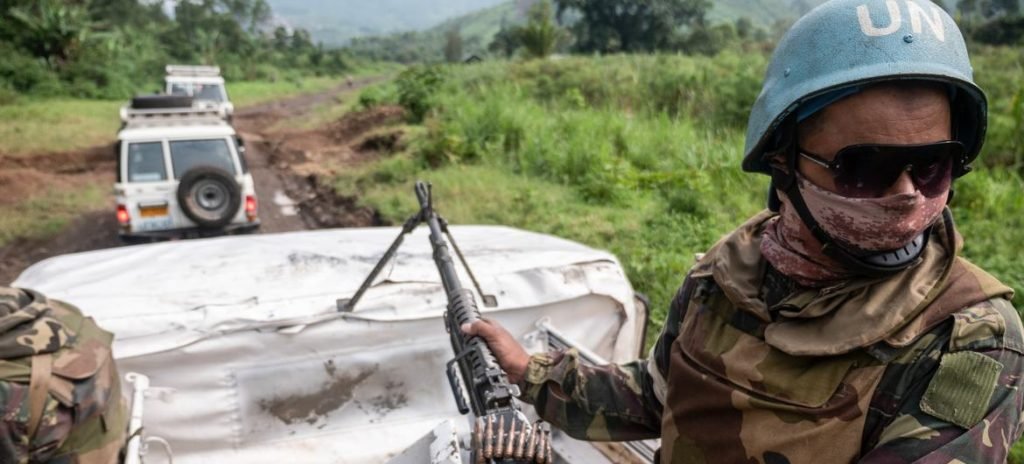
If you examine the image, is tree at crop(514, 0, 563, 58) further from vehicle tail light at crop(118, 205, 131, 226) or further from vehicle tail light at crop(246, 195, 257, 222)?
vehicle tail light at crop(118, 205, 131, 226)

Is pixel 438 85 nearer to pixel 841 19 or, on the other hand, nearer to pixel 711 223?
pixel 711 223

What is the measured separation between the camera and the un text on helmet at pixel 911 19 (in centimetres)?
127

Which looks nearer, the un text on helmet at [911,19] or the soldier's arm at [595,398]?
the un text on helmet at [911,19]

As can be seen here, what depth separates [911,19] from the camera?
129 cm

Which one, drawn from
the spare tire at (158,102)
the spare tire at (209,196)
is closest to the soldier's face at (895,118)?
the spare tire at (209,196)

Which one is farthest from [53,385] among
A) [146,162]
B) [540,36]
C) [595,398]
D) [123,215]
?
[540,36]

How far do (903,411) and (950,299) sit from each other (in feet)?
0.71

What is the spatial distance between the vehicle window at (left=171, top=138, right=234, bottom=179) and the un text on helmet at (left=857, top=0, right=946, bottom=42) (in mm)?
7183

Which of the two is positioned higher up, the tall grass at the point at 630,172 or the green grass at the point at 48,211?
the tall grass at the point at 630,172

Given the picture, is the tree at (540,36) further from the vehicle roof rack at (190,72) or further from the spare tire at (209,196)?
the spare tire at (209,196)

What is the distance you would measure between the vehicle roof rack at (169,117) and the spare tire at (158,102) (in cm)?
121

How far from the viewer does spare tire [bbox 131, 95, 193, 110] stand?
31.0ft

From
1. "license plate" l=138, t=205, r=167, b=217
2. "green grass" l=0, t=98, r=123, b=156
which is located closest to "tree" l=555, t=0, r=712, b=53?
"green grass" l=0, t=98, r=123, b=156

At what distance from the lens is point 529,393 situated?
190 cm
